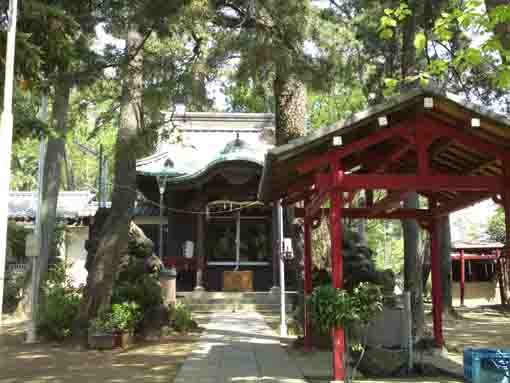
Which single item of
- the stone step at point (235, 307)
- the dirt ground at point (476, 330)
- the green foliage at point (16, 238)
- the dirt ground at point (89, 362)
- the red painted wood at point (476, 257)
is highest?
the green foliage at point (16, 238)

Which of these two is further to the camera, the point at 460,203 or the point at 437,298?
the point at 437,298

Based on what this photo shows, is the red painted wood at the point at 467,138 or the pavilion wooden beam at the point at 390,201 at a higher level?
the red painted wood at the point at 467,138

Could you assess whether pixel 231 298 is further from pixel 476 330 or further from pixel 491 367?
pixel 491 367

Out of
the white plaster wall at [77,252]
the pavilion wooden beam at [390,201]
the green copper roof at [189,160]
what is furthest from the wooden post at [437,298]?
the white plaster wall at [77,252]

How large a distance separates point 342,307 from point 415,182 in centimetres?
190

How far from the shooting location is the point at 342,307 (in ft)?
20.8

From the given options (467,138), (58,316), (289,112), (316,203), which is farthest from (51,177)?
(467,138)

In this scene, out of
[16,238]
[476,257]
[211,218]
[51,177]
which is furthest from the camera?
[476,257]

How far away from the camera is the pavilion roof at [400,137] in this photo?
668 cm

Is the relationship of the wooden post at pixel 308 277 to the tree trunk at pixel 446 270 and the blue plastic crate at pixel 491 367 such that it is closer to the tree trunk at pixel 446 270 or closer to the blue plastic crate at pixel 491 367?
the blue plastic crate at pixel 491 367

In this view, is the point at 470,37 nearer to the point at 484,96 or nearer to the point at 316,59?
the point at 484,96

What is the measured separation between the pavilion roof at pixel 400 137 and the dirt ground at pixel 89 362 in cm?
346

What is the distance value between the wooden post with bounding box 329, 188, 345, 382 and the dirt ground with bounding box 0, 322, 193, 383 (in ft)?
7.80

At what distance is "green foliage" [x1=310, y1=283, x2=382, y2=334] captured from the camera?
250 inches
